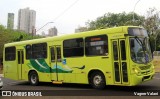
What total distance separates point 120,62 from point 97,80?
1.81 metres

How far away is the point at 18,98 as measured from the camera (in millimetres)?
13812

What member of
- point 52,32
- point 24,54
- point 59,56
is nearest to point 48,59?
point 59,56

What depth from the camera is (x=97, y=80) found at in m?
15.6

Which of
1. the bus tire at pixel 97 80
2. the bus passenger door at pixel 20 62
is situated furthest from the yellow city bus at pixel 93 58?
the bus passenger door at pixel 20 62

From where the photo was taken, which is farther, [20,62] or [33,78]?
[20,62]

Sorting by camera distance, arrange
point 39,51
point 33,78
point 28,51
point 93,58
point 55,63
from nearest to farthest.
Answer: point 93,58 → point 55,63 → point 39,51 → point 33,78 → point 28,51

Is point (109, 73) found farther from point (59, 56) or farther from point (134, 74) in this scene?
point (59, 56)

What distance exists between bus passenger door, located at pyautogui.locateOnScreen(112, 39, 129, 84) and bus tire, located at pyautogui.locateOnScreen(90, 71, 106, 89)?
0.91 meters

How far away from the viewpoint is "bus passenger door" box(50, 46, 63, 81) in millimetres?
17828

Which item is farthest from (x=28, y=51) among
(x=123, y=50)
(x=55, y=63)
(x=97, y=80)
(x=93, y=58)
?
(x=123, y=50)

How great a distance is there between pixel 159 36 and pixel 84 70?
55.8 meters

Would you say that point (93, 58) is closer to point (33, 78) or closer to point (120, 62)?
point (120, 62)

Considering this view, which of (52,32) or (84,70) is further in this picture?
(52,32)

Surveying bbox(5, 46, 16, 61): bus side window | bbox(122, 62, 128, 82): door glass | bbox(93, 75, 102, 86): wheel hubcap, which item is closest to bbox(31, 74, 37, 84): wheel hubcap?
bbox(5, 46, 16, 61): bus side window
